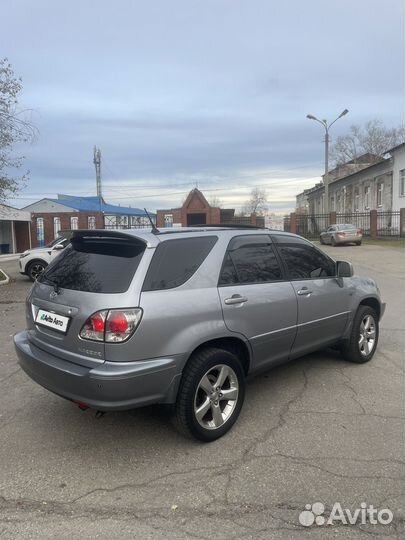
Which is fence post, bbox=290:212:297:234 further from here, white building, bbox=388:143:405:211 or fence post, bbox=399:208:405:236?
fence post, bbox=399:208:405:236

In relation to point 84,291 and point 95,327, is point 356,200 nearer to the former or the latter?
point 84,291

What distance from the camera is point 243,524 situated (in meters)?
2.57

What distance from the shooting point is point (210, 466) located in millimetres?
3174

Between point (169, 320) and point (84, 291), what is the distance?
70cm

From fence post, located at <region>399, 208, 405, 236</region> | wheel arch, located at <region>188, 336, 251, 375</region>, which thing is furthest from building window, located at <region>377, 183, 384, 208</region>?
wheel arch, located at <region>188, 336, 251, 375</region>

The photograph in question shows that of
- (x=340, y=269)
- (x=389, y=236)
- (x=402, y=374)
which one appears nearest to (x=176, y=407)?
(x=340, y=269)

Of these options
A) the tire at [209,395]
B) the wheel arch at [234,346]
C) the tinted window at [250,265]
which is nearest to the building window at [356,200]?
the tinted window at [250,265]

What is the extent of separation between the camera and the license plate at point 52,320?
3354 mm

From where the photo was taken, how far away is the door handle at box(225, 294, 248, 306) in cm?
362

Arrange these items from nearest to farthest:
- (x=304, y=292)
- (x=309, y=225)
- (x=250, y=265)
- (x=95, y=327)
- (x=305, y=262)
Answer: (x=95, y=327)
(x=250, y=265)
(x=304, y=292)
(x=305, y=262)
(x=309, y=225)

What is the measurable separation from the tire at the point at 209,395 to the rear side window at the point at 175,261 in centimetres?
63

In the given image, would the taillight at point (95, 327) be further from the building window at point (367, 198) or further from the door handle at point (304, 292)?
the building window at point (367, 198)

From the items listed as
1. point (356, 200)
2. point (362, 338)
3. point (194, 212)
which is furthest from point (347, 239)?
point (362, 338)

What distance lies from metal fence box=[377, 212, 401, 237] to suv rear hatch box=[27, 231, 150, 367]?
33228mm
